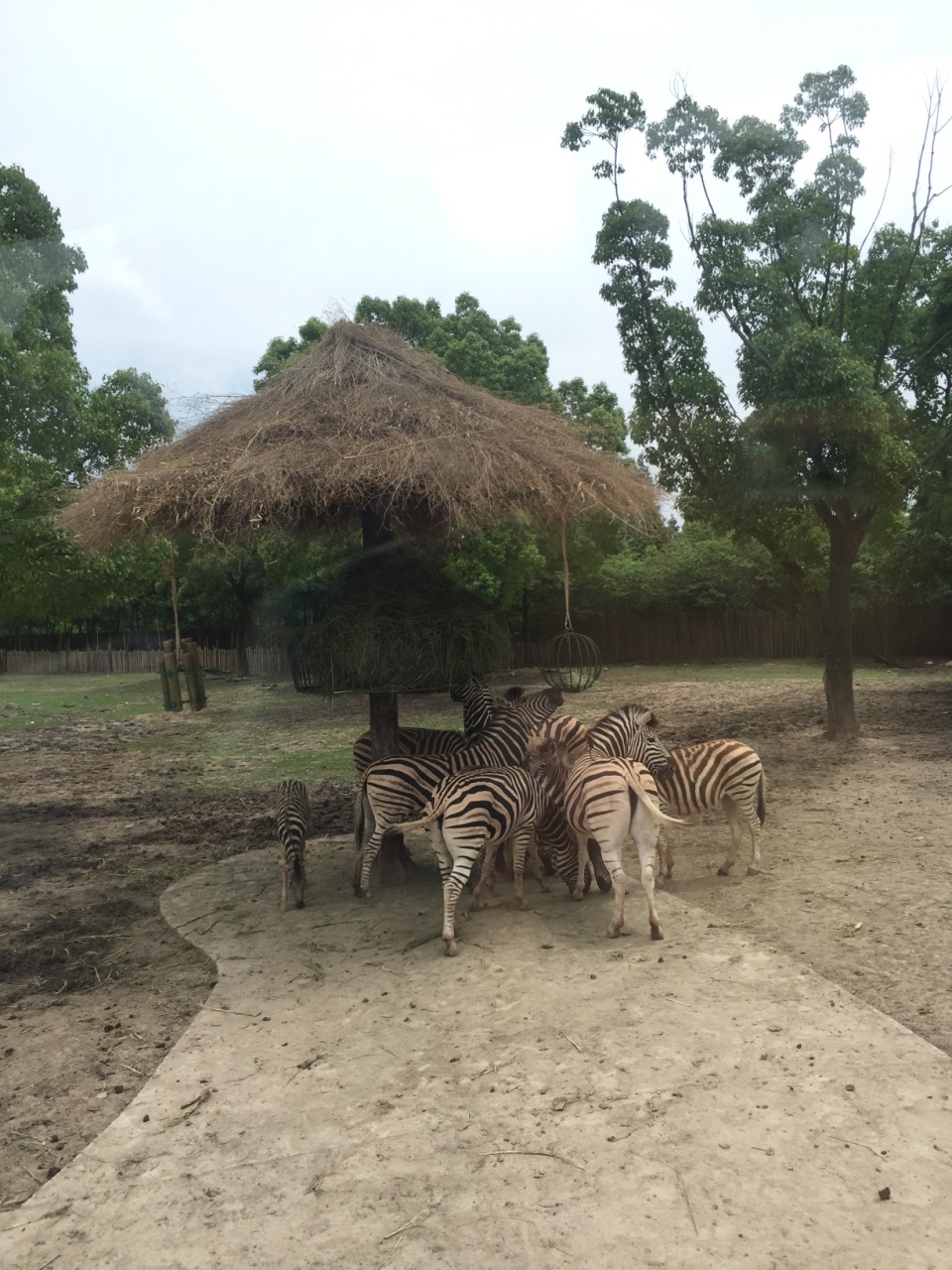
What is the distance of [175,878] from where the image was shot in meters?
7.88

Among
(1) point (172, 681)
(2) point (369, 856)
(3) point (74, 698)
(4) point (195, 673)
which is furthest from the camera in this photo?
(3) point (74, 698)

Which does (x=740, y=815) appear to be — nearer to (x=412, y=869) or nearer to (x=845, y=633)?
(x=412, y=869)

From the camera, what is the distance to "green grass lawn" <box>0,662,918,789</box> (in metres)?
13.8

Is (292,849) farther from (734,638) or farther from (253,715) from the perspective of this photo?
(734,638)

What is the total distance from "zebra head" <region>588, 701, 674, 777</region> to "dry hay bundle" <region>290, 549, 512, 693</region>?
1160 mm

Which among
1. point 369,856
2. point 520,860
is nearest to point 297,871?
point 369,856

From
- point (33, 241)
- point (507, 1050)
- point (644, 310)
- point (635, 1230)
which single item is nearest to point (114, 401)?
point (33, 241)

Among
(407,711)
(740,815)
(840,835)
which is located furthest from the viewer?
(407,711)

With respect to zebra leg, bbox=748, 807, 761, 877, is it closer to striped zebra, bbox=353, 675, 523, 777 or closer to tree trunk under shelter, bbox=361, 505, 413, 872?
striped zebra, bbox=353, 675, 523, 777

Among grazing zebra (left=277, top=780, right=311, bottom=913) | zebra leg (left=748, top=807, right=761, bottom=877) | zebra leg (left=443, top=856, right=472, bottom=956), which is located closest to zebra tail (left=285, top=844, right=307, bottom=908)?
grazing zebra (left=277, top=780, right=311, bottom=913)

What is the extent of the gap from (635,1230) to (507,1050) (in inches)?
54.1

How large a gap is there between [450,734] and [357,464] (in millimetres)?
2680

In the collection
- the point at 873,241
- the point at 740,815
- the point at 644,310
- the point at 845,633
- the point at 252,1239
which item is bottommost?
the point at 252,1239

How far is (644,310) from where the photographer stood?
1245cm
